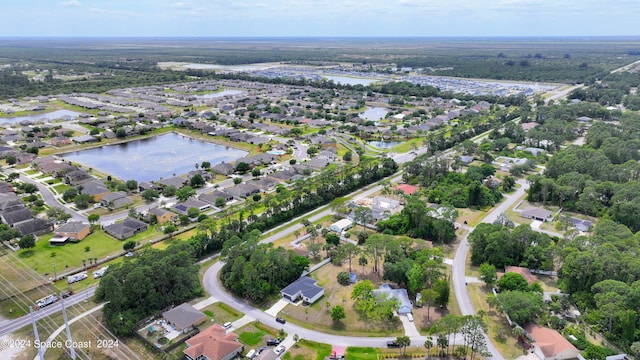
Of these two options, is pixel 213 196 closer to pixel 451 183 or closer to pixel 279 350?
pixel 279 350

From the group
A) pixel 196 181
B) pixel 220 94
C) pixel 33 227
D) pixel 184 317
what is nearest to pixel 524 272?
pixel 184 317

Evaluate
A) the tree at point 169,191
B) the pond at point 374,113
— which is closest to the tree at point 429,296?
the tree at point 169,191

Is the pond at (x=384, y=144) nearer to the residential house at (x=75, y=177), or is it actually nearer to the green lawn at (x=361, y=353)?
the residential house at (x=75, y=177)

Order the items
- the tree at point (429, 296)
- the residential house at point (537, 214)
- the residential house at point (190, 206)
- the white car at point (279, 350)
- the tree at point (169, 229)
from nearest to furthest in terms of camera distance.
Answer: the white car at point (279, 350), the tree at point (429, 296), the tree at point (169, 229), the residential house at point (537, 214), the residential house at point (190, 206)

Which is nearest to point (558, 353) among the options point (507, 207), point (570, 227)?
point (570, 227)

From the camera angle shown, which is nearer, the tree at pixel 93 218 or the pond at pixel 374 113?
the tree at pixel 93 218
